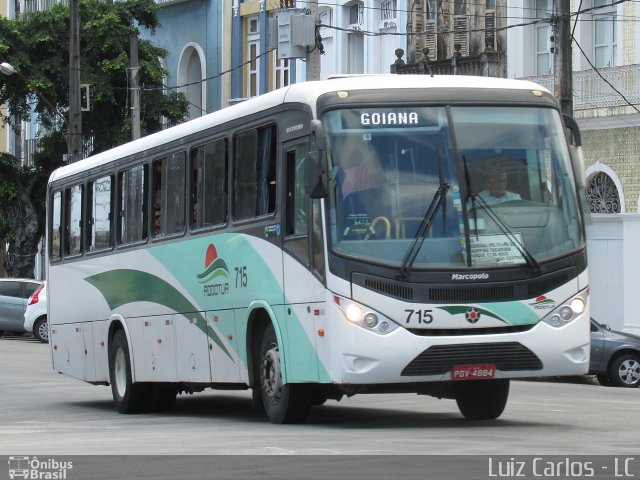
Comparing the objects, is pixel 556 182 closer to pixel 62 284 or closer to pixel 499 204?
pixel 499 204

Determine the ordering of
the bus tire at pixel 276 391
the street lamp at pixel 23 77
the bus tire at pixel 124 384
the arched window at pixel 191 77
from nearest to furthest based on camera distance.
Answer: the bus tire at pixel 276 391 → the bus tire at pixel 124 384 → the street lamp at pixel 23 77 → the arched window at pixel 191 77

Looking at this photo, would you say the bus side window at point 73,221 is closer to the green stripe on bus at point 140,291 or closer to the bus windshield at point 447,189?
the green stripe on bus at point 140,291

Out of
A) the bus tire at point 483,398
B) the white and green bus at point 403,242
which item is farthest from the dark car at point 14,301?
the bus tire at point 483,398

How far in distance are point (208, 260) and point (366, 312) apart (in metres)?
3.61

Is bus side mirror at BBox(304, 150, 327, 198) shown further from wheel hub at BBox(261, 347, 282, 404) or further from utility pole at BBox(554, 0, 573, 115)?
utility pole at BBox(554, 0, 573, 115)

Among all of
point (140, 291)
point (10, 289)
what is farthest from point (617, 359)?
point (10, 289)

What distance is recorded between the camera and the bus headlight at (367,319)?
45.3 feet

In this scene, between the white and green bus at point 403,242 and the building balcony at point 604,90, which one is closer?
the white and green bus at point 403,242

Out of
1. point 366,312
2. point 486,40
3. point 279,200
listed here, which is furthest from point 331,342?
point 486,40

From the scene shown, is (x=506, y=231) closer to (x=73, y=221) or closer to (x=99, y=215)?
(x=99, y=215)

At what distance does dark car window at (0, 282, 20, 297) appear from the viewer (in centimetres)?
4216

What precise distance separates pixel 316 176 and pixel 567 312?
8.20ft

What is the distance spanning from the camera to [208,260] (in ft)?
55.9

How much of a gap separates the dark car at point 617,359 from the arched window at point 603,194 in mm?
6995
